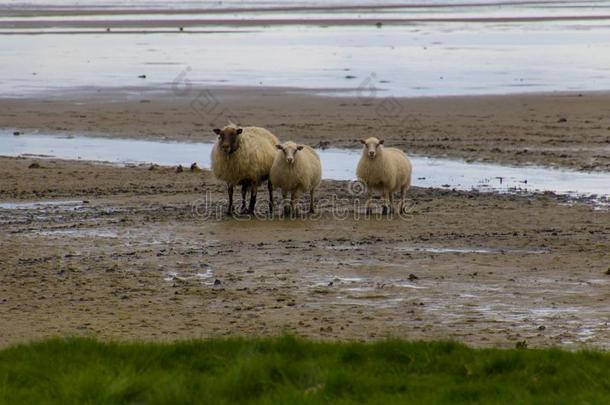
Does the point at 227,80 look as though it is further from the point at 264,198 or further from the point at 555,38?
the point at 555,38

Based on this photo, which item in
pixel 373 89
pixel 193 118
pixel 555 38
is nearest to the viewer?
pixel 193 118

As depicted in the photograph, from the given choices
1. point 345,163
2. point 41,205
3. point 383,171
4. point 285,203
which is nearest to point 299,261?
point 285,203

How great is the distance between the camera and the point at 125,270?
1341 centimetres

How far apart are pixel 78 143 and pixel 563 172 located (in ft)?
31.5

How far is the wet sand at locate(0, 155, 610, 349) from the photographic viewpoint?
35.8 ft

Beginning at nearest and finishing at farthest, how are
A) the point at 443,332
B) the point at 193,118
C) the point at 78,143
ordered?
the point at 443,332 → the point at 78,143 → the point at 193,118

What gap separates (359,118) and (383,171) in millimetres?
10300

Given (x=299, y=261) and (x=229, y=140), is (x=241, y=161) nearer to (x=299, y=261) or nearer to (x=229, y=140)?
(x=229, y=140)

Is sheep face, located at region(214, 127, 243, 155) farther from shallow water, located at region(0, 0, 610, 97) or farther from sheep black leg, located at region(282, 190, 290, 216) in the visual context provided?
shallow water, located at region(0, 0, 610, 97)

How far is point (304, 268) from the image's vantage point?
44.1 feet

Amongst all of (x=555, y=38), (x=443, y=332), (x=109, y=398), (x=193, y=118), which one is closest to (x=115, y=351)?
(x=109, y=398)

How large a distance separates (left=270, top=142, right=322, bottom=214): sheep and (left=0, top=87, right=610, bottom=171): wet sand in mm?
4991

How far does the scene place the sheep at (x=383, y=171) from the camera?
18.0 meters

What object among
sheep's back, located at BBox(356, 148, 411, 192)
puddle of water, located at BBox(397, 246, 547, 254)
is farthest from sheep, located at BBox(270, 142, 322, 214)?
puddle of water, located at BBox(397, 246, 547, 254)
